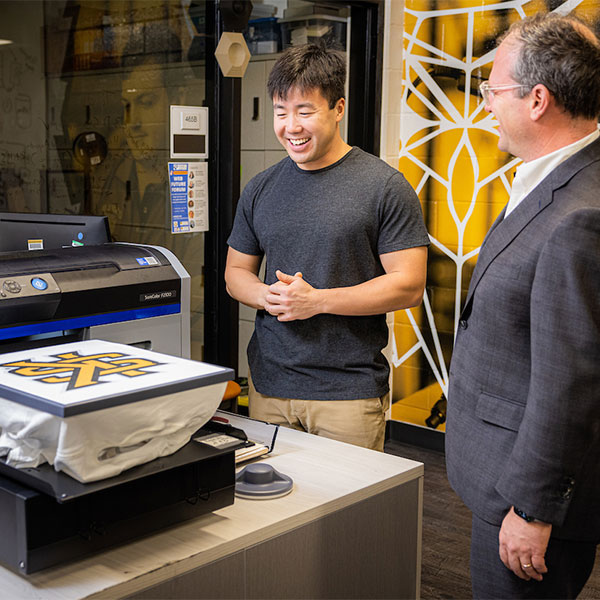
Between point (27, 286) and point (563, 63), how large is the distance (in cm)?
106

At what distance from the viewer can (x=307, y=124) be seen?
196cm

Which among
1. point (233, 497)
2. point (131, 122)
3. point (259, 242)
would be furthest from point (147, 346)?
point (131, 122)

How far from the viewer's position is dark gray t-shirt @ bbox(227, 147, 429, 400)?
6.41ft

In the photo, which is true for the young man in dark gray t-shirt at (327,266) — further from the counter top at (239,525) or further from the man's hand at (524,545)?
the man's hand at (524,545)

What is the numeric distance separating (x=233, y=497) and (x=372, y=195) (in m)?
0.91

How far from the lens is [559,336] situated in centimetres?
118

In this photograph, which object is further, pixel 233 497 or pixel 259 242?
pixel 259 242

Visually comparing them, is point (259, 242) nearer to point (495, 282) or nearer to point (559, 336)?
point (495, 282)

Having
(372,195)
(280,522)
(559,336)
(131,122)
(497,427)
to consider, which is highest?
(131,122)

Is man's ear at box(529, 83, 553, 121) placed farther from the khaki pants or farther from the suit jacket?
the khaki pants

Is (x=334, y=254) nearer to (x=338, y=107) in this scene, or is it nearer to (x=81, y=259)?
(x=338, y=107)

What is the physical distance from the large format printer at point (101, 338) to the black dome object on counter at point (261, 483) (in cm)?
11

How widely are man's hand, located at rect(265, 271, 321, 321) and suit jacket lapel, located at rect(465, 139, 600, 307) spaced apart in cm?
60

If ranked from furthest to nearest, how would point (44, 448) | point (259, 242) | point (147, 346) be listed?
point (259, 242) → point (147, 346) → point (44, 448)
